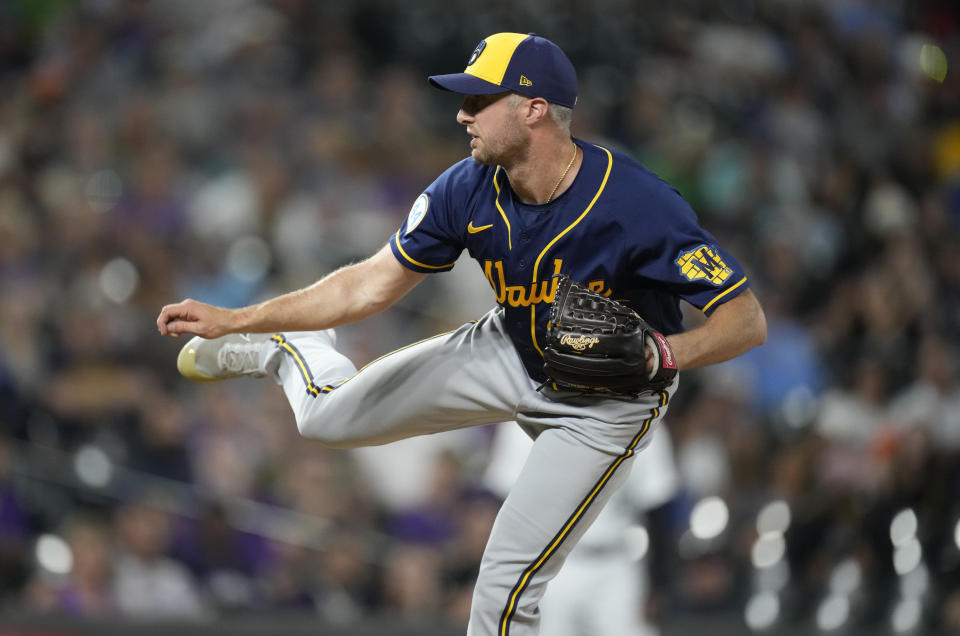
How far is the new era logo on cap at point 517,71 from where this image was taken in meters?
3.50

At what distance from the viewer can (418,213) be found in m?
3.81

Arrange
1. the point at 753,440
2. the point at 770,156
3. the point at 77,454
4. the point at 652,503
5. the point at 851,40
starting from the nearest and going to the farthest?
the point at 652,503, the point at 77,454, the point at 753,440, the point at 770,156, the point at 851,40

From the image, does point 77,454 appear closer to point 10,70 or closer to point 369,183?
point 369,183

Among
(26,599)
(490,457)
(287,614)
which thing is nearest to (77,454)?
(26,599)

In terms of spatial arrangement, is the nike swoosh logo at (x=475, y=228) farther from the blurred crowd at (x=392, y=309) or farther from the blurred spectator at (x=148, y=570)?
the blurred spectator at (x=148, y=570)

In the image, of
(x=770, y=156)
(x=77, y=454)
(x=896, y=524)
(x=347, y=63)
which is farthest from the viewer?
(x=770, y=156)

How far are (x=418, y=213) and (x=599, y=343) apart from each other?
0.85 m

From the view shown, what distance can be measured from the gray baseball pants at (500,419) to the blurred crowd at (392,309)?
7.73 ft

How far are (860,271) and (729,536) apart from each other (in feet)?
9.75

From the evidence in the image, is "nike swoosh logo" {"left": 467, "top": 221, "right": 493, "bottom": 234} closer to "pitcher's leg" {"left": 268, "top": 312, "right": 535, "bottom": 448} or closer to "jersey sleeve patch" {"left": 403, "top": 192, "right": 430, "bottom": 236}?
"jersey sleeve patch" {"left": 403, "top": 192, "right": 430, "bottom": 236}

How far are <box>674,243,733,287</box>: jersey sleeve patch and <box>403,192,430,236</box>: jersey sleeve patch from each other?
805 millimetres

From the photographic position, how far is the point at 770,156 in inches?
374

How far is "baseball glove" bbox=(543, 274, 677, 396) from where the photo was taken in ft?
10.7

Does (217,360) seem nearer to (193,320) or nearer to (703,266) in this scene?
(193,320)
